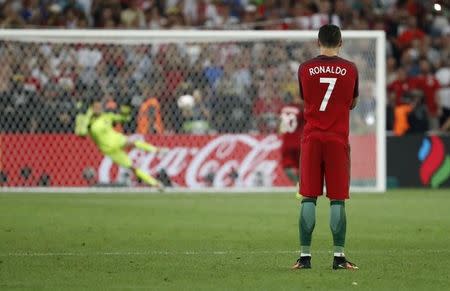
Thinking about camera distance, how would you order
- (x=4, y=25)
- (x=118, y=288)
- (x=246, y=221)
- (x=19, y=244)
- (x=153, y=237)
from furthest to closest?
(x=4, y=25) → (x=246, y=221) → (x=153, y=237) → (x=19, y=244) → (x=118, y=288)

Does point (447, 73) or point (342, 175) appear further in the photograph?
point (447, 73)

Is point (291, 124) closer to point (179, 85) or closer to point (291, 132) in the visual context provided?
point (291, 132)

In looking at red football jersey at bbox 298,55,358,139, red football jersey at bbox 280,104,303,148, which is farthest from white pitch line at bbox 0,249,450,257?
red football jersey at bbox 280,104,303,148

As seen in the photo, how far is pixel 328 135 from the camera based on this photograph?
10.9 meters

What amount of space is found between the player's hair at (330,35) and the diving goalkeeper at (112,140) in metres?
11.9

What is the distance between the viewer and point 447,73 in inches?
1039

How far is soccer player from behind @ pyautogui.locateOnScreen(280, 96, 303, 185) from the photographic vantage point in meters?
22.4

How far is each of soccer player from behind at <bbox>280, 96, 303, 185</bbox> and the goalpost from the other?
2.65 ft

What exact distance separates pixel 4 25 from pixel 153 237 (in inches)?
461

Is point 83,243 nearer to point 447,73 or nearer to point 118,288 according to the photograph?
point 118,288

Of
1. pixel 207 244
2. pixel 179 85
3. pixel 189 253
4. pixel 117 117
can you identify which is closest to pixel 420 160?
pixel 179 85

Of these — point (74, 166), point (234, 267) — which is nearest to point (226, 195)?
point (74, 166)

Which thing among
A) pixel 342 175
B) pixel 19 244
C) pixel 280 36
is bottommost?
pixel 19 244

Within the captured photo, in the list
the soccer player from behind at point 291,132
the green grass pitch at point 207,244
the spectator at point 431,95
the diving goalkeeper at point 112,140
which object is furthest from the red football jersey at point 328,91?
the spectator at point 431,95
